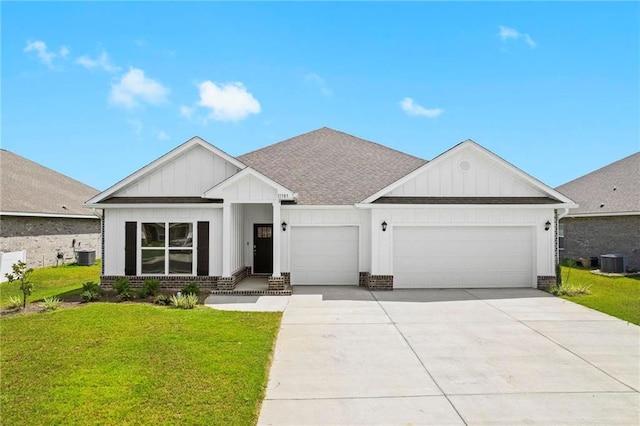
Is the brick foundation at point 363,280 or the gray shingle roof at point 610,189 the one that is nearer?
the brick foundation at point 363,280

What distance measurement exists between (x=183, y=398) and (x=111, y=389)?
3.65 feet

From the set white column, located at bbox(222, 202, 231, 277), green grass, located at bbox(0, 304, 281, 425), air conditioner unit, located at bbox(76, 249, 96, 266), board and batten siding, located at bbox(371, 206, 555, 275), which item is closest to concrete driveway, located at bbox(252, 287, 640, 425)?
green grass, located at bbox(0, 304, 281, 425)

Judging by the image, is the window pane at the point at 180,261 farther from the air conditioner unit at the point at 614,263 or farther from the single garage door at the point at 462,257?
the air conditioner unit at the point at 614,263

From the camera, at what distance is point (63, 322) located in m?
9.29

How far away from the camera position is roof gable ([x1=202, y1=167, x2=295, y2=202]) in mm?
12898

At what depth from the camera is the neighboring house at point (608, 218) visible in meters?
18.8

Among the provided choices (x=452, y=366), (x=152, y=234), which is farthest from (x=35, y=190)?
(x=452, y=366)

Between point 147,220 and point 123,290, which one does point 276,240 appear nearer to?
point 147,220

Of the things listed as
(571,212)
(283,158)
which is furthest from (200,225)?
(571,212)

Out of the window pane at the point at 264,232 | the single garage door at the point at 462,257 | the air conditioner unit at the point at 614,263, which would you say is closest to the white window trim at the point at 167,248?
the window pane at the point at 264,232

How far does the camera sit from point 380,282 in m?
13.7

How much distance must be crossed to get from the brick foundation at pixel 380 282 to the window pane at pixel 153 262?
7067 mm

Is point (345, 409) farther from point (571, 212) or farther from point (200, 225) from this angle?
Answer: point (571, 212)

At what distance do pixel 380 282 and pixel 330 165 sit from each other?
20.6ft
